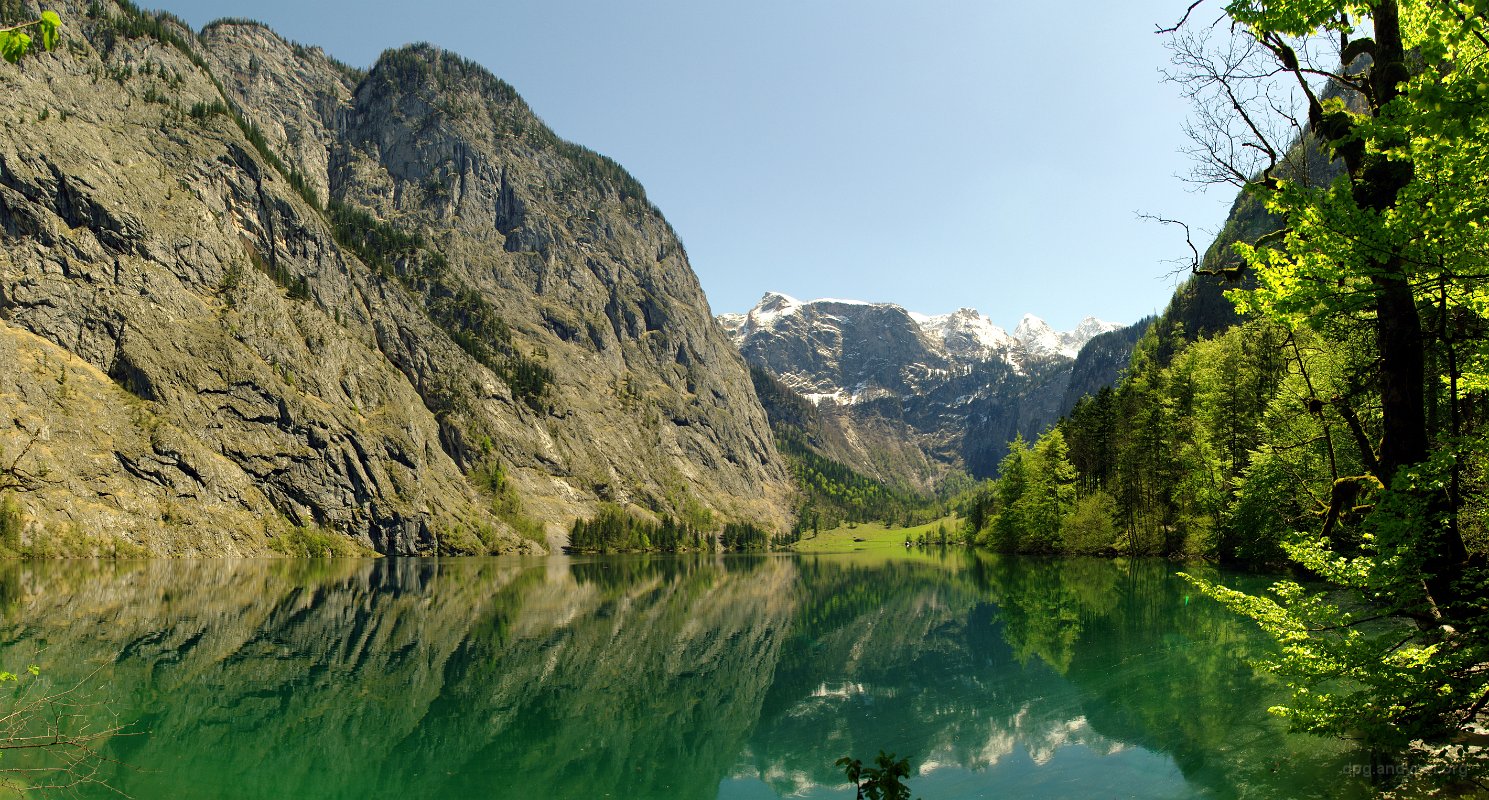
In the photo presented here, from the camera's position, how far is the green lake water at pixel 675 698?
620 inches

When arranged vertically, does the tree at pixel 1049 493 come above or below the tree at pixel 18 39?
below

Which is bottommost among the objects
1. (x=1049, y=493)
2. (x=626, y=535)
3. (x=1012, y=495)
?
(x=626, y=535)

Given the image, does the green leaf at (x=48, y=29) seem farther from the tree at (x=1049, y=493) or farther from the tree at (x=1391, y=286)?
the tree at (x=1049, y=493)

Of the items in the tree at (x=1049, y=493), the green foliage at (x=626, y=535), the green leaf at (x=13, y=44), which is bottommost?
the green foliage at (x=626, y=535)

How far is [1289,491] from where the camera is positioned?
1339 inches

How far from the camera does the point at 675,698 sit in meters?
24.6

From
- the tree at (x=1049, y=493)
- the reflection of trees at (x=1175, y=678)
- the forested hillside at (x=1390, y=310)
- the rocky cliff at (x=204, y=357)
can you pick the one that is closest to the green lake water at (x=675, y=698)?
the reflection of trees at (x=1175, y=678)

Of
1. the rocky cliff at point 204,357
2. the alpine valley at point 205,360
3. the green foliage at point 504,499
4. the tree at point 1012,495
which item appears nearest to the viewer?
the tree at point 1012,495

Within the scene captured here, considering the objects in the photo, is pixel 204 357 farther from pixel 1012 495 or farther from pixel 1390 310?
pixel 1390 310

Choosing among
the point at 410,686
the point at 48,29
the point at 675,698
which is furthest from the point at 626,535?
the point at 48,29

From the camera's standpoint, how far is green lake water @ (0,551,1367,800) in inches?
620

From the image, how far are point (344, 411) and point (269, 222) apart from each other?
54.7m

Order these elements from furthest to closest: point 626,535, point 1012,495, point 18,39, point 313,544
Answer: point 626,535 → point 313,544 → point 1012,495 → point 18,39

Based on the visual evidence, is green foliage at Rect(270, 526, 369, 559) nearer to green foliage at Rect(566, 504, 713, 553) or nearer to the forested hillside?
green foliage at Rect(566, 504, 713, 553)
